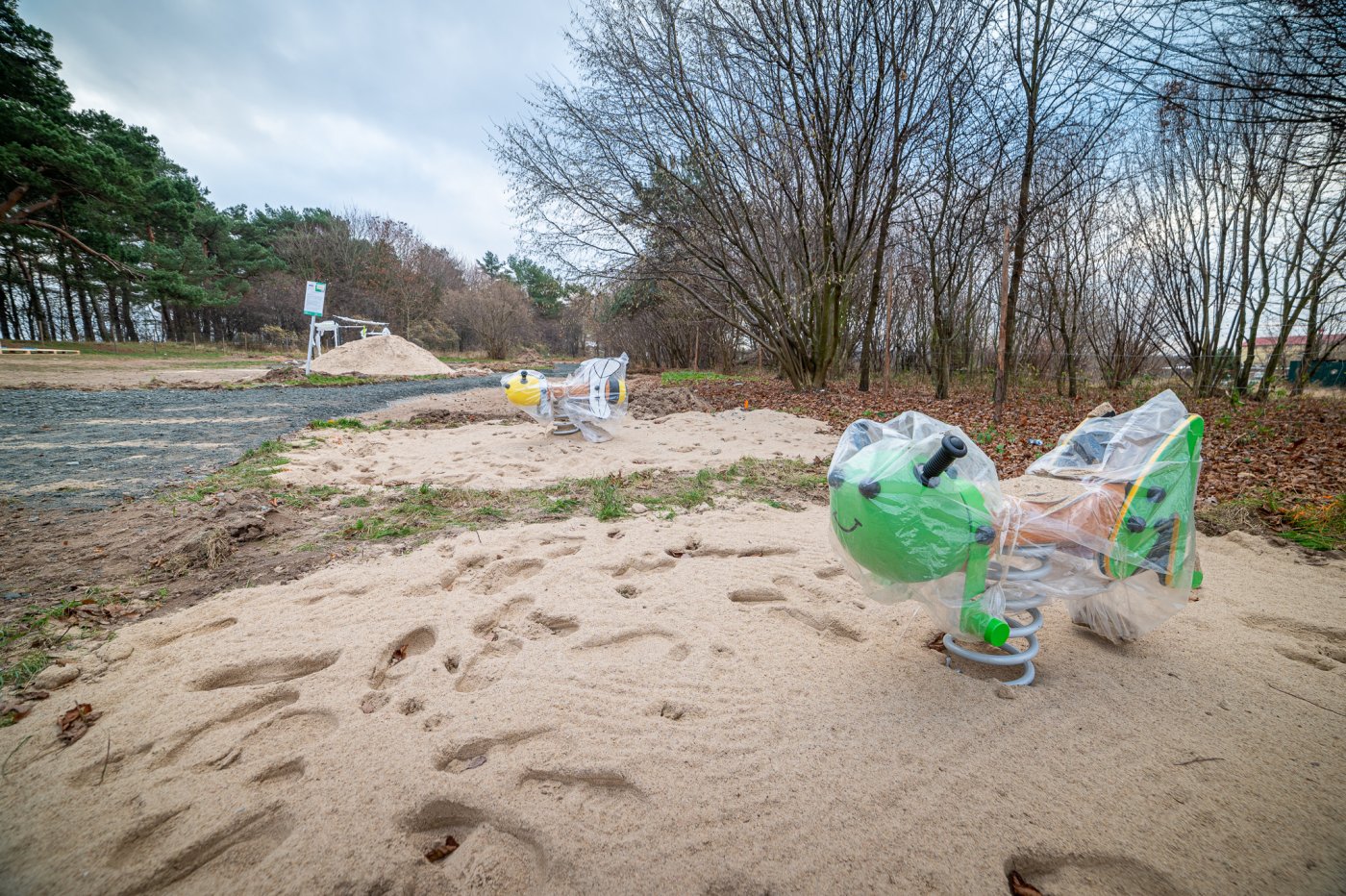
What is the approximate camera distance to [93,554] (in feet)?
9.11

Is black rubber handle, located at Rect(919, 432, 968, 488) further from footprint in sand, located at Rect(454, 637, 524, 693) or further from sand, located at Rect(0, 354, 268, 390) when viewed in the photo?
sand, located at Rect(0, 354, 268, 390)

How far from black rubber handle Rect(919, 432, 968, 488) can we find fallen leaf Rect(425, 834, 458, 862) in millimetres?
1596

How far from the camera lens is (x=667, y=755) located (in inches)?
60.2

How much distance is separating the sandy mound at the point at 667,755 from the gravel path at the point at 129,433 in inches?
116

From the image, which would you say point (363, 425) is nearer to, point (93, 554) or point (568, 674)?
point (93, 554)

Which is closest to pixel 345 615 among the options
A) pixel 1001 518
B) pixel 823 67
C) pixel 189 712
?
pixel 189 712

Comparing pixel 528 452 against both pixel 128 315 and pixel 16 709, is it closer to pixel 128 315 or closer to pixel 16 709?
pixel 16 709

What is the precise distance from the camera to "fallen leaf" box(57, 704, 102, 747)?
155 cm

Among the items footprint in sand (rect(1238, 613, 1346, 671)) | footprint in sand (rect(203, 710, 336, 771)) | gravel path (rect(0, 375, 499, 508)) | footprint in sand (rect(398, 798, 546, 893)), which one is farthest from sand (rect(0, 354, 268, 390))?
footprint in sand (rect(1238, 613, 1346, 671))

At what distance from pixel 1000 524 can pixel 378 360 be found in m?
20.7

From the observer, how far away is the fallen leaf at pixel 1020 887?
1157mm

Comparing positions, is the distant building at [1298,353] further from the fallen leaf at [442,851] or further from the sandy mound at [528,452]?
the fallen leaf at [442,851]

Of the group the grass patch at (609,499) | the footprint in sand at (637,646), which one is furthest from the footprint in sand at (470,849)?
the grass patch at (609,499)

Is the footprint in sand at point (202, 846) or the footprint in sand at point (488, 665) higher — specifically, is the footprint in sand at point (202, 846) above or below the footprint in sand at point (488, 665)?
below
